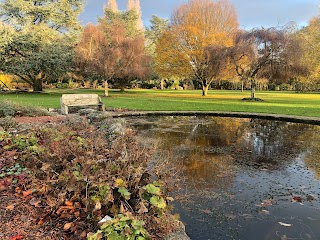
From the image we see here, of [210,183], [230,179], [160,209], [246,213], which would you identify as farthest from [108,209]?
[230,179]

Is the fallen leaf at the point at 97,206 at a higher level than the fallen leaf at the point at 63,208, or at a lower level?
higher

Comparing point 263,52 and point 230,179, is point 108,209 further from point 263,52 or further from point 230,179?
point 263,52

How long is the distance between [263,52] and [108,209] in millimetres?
21320

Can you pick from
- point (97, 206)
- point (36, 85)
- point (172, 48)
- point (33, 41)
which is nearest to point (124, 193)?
point (97, 206)

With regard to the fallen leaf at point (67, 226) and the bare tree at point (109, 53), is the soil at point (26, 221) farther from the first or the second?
the bare tree at point (109, 53)

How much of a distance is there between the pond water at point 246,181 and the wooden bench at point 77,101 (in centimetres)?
436

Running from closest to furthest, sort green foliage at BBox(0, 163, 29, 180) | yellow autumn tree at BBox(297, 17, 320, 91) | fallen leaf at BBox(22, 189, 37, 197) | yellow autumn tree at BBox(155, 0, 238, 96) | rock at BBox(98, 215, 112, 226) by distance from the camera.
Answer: rock at BBox(98, 215, 112, 226) → fallen leaf at BBox(22, 189, 37, 197) → green foliage at BBox(0, 163, 29, 180) → yellow autumn tree at BBox(155, 0, 238, 96) → yellow autumn tree at BBox(297, 17, 320, 91)

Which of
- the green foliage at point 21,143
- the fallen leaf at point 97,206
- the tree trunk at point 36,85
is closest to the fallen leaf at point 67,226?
the fallen leaf at point 97,206

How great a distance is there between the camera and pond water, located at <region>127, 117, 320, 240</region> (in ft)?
9.96

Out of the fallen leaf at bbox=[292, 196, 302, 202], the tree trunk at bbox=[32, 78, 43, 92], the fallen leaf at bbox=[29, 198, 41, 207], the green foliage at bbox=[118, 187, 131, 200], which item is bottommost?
the fallen leaf at bbox=[292, 196, 302, 202]

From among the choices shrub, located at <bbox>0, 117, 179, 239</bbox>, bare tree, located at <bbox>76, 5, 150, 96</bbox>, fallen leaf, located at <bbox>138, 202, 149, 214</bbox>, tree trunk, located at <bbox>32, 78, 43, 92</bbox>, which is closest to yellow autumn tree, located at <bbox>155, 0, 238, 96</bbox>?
bare tree, located at <bbox>76, 5, 150, 96</bbox>

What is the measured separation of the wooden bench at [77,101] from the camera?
1155cm

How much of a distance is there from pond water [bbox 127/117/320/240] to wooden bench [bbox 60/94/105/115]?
4.36 meters

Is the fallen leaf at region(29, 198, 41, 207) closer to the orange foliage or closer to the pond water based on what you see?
the pond water
